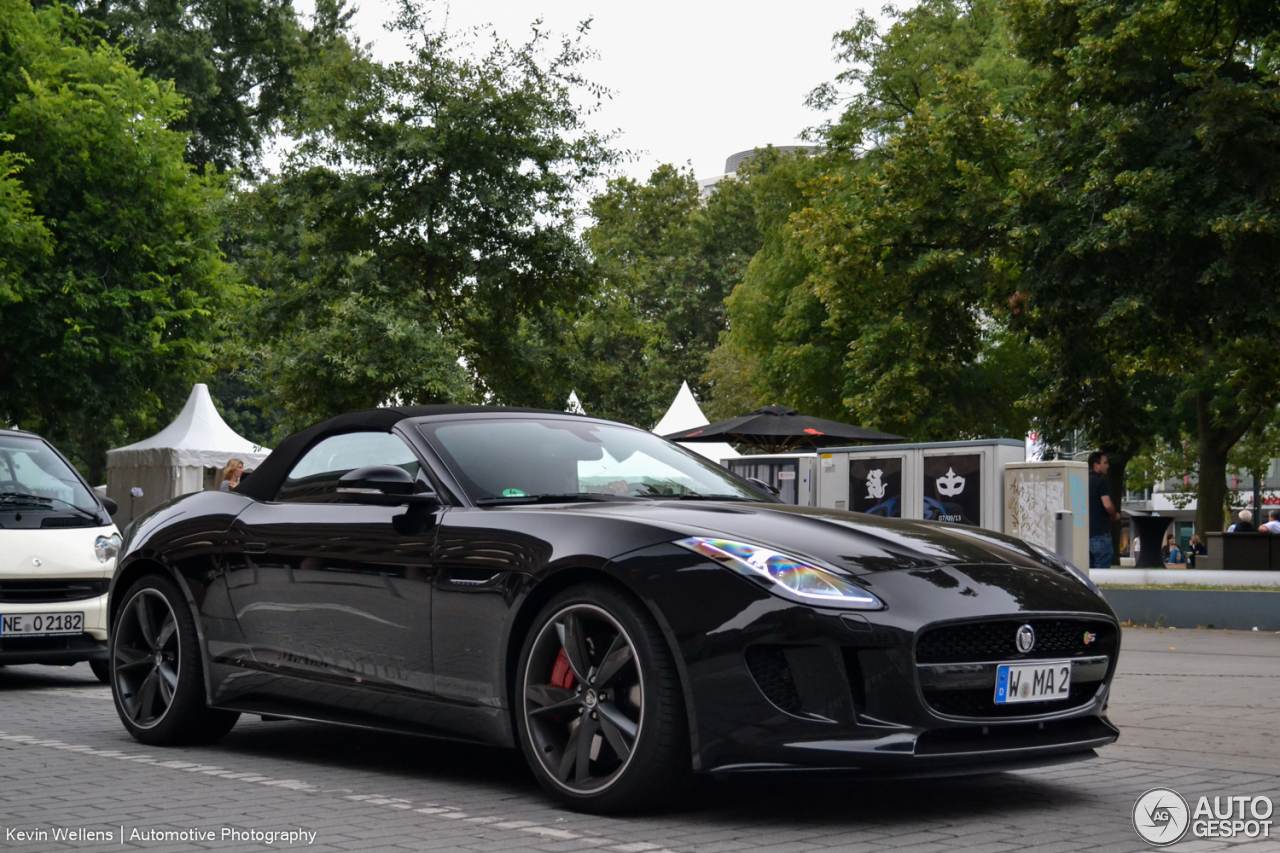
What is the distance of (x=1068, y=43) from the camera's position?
2528cm

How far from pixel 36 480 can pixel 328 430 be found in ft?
15.5

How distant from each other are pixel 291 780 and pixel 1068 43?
22484 mm

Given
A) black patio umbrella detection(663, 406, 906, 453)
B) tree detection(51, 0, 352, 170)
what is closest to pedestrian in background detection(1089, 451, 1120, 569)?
black patio umbrella detection(663, 406, 906, 453)

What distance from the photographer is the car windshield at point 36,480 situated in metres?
10.2

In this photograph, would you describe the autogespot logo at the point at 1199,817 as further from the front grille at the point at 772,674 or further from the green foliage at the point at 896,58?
the green foliage at the point at 896,58

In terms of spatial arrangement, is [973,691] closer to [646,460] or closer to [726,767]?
[726,767]

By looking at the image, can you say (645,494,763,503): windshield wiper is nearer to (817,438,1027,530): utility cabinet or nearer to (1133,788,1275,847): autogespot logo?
(1133,788,1275,847): autogespot logo

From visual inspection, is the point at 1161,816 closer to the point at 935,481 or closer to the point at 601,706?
the point at 601,706

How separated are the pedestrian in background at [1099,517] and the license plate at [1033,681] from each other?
11.7m

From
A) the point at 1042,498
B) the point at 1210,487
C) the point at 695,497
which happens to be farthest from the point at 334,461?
the point at 1210,487

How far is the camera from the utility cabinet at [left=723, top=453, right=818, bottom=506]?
57.5 ft

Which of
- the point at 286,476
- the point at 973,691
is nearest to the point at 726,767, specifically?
A: the point at 973,691

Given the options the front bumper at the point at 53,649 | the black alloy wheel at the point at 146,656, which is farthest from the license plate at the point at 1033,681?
the front bumper at the point at 53,649

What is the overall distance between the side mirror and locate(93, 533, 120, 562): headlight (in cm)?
503
